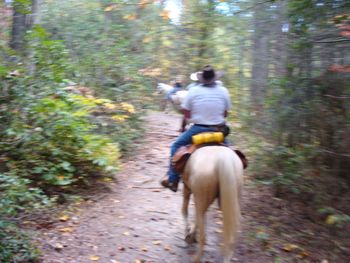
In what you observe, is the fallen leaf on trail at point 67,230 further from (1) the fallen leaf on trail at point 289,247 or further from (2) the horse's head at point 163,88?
(2) the horse's head at point 163,88

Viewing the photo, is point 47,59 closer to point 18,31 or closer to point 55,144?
point 18,31

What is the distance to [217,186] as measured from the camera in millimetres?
4695

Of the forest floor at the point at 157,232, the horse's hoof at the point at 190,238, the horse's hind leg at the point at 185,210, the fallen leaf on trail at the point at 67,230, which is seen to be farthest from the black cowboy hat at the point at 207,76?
the fallen leaf on trail at the point at 67,230

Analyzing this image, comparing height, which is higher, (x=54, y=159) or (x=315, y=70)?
(x=315, y=70)

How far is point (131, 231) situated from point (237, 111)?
397cm

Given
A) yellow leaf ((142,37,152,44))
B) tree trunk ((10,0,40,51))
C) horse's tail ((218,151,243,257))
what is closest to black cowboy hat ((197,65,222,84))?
horse's tail ((218,151,243,257))

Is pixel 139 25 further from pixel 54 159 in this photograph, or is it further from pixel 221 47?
pixel 54 159

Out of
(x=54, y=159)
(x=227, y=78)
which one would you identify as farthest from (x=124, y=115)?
(x=227, y=78)

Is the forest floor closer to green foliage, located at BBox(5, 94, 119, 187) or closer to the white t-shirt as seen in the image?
green foliage, located at BBox(5, 94, 119, 187)

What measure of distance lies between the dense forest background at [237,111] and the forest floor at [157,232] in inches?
13.1

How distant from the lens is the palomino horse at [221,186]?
4.59m

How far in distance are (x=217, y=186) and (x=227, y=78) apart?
8.08m

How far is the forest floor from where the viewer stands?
5.43 meters

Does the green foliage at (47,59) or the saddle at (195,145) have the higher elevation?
the green foliage at (47,59)
